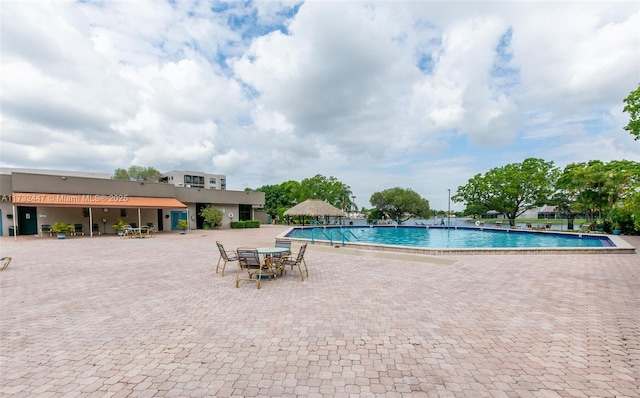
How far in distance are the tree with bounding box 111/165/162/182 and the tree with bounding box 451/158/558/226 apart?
59388 millimetres

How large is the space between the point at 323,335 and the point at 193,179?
3036 inches

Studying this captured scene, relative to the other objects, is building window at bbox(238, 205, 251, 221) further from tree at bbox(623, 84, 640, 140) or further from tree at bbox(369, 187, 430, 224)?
tree at bbox(623, 84, 640, 140)

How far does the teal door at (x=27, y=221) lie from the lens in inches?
807

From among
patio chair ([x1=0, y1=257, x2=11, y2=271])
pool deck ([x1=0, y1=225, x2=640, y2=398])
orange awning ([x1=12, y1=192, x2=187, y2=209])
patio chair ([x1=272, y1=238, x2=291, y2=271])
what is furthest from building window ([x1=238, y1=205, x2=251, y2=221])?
pool deck ([x1=0, y1=225, x2=640, y2=398])

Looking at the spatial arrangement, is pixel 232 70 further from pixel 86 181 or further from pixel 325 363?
pixel 325 363

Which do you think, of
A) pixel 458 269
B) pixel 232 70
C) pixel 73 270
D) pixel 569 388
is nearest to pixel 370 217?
pixel 232 70

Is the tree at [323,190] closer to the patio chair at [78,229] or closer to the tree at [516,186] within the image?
the tree at [516,186]

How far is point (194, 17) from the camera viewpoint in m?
11.0

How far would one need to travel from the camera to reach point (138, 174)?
5772 centimetres

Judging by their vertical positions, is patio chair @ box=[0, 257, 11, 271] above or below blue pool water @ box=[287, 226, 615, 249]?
above

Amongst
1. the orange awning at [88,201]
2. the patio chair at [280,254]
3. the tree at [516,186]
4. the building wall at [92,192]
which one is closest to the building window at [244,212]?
the building wall at [92,192]

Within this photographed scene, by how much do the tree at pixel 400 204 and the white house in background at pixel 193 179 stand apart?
44687 millimetres

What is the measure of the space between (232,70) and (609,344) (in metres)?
17.7

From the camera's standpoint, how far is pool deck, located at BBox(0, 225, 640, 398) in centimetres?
300
